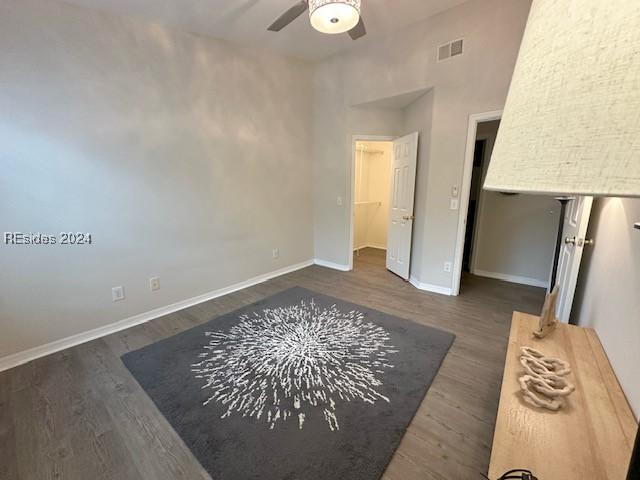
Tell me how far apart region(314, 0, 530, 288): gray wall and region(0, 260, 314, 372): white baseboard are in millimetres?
1829

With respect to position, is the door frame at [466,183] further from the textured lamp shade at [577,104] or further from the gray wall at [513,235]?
the textured lamp shade at [577,104]

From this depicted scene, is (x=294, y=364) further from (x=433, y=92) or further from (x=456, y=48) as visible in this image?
(x=456, y=48)

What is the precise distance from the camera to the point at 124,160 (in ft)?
8.54

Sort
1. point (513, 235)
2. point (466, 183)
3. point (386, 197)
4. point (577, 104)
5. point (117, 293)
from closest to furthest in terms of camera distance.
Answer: point (577, 104)
point (117, 293)
point (466, 183)
point (513, 235)
point (386, 197)

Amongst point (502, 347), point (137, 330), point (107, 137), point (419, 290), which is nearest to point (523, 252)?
point (419, 290)

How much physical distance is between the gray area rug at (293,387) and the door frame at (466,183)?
107 cm

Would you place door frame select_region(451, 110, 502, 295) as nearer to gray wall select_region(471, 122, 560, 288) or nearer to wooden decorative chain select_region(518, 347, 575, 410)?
gray wall select_region(471, 122, 560, 288)

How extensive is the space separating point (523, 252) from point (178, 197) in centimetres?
450

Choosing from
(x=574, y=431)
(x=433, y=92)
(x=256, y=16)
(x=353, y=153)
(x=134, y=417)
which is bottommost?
(x=134, y=417)

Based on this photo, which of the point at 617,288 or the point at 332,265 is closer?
the point at 617,288

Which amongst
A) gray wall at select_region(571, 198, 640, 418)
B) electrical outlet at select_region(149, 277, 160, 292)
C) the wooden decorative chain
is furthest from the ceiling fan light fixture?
electrical outlet at select_region(149, 277, 160, 292)

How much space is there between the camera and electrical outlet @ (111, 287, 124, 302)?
2685mm

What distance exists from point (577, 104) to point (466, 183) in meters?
3.20

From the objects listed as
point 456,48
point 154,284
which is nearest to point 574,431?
point 154,284
